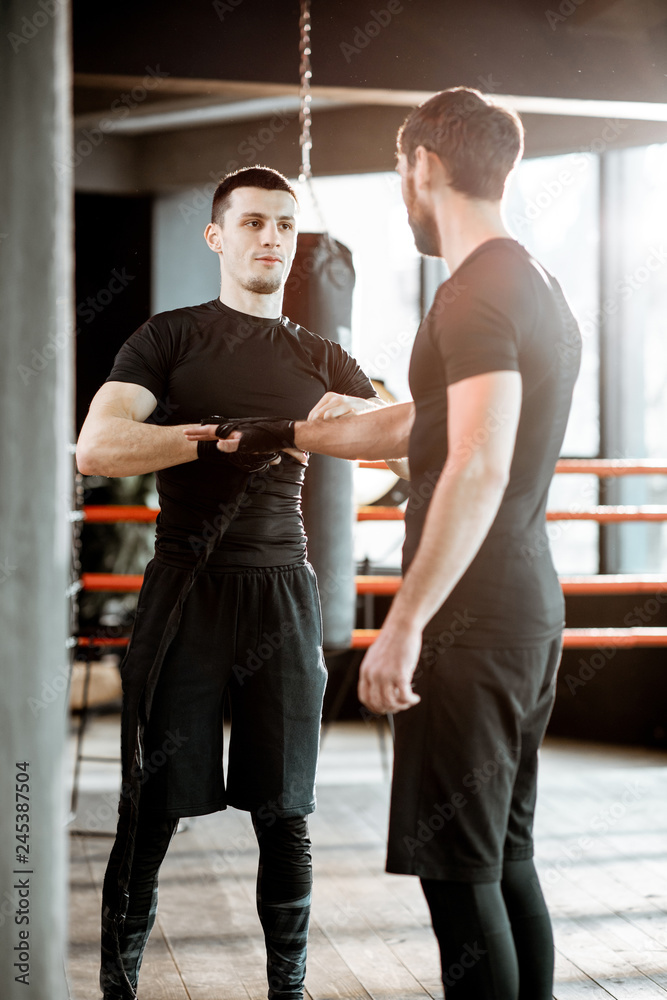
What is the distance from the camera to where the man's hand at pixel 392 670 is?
4.02 feet

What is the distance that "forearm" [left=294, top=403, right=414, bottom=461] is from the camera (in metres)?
1.67

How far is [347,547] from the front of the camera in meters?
2.97

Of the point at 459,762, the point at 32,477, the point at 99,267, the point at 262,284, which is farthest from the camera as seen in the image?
the point at 99,267

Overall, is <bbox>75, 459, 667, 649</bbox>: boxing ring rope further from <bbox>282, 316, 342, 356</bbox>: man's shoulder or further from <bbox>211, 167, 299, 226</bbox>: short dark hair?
<bbox>211, 167, 299, 226</bbox>: short dark hair

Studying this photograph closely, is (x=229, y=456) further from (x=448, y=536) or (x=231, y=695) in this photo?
(x=448, y=536)

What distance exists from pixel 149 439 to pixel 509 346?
0.74 metres

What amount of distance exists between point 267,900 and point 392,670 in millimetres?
750

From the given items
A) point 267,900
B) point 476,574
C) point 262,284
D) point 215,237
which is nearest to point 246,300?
point 262,284

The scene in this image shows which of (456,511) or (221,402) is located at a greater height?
(221,402)

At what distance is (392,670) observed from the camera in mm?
1227

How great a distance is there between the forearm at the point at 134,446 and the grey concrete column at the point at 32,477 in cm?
54

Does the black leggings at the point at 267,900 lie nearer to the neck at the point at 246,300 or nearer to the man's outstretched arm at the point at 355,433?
the man's outstretched arm at the point at 355,433

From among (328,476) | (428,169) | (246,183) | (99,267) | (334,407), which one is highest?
(99,267)

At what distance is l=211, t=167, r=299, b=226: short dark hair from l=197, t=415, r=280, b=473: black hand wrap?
0.44 m
